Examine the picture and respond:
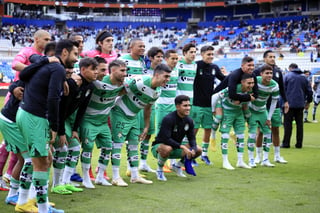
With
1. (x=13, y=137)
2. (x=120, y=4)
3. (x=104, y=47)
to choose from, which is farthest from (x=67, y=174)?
(x=120, y=4)

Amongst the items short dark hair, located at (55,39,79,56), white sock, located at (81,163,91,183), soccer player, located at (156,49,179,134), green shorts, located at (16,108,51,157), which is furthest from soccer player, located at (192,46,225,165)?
green shorts, located at (16,108,51,157)

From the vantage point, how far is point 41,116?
5.22 metres

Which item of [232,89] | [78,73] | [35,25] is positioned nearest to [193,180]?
[232,89]

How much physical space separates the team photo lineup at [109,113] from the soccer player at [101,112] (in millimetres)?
15

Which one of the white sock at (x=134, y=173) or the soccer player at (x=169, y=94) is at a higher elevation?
the soccer player at (x=169, y=94)

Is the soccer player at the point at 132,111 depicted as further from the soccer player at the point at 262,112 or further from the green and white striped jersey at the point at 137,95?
the soccer player at the point at 262,112

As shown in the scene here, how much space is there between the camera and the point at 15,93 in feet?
19.7

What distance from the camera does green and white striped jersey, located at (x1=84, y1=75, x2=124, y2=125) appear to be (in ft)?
23.6

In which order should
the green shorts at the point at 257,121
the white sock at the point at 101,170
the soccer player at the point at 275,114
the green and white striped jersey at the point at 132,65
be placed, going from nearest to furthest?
the white sock at the point at 101,170
the green and white striped jersey at the point at 132,65
the green shorts at the point at 257,121
the soccer player at the point at 275,114

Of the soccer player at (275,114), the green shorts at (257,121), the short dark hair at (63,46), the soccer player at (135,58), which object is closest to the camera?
the short dark hair at (63,46)

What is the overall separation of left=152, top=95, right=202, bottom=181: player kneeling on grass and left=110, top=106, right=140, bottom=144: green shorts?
17.9 inches

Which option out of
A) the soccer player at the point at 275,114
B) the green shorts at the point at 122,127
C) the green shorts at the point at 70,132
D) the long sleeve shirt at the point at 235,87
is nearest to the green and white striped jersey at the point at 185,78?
the long sleeve shirt at the point at 235,87

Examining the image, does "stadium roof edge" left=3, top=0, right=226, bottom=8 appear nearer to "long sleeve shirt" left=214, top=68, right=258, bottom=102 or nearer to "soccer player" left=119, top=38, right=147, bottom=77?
"long sleeve shirt" left=214, top=68, right=258, bottom=102

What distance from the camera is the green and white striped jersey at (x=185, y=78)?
977 centimetres
